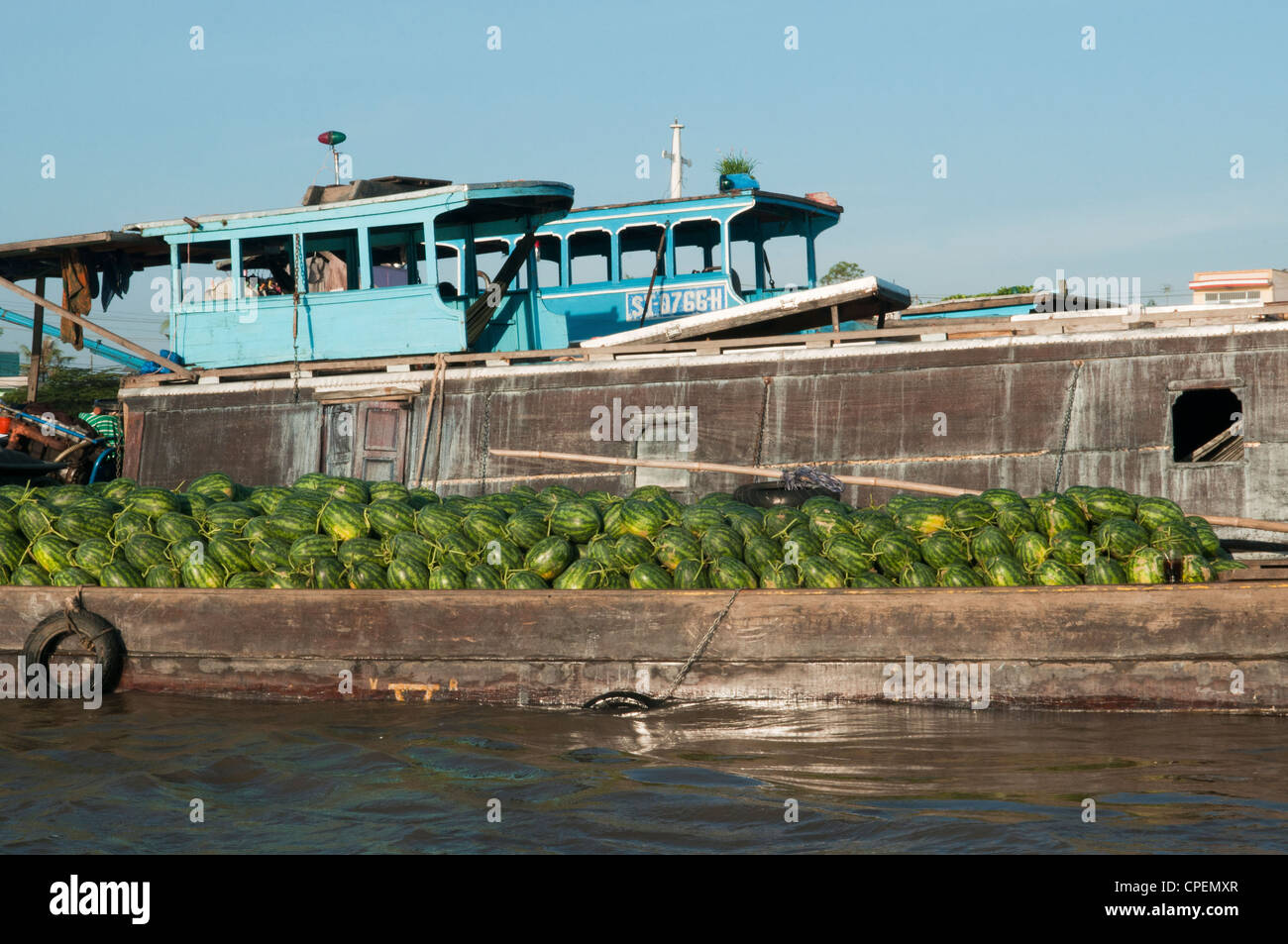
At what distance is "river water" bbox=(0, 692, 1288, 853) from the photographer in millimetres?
5711

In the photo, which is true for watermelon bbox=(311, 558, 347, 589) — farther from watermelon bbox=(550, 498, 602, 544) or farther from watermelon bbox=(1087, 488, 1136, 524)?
watermelon bbox=(1087, 488, 1136, 524)

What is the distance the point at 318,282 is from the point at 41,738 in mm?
10613

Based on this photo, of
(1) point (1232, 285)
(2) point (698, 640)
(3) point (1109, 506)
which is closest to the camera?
(2) point (698, 640)

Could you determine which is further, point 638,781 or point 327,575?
point 327,575

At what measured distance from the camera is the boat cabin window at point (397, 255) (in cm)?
1627

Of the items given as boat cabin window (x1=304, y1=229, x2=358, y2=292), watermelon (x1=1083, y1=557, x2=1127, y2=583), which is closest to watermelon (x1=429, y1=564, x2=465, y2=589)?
watermelon (x1=1083, y1=557, x2=1127, y2=583)

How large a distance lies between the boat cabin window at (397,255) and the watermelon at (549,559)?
7939 mm

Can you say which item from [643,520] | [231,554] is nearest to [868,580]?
[643,520]

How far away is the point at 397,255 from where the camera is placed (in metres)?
18.7

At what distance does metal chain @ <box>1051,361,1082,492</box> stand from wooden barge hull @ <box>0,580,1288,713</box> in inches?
187

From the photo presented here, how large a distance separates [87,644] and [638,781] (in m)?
4.43

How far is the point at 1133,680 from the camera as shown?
7.33 meters

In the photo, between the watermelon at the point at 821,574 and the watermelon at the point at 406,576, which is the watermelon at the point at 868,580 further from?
the watermelon at the point at 406,576

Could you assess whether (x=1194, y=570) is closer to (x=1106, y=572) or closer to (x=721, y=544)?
(x=1106, y=572)
